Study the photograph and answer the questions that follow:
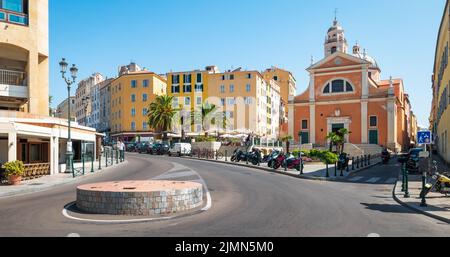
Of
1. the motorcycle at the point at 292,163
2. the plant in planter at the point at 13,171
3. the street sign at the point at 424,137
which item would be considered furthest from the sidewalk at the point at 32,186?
the street sign at the point at 424,137

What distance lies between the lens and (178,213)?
9945mm

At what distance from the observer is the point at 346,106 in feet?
177

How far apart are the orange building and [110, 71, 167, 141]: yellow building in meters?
30.0

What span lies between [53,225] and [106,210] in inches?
61.1

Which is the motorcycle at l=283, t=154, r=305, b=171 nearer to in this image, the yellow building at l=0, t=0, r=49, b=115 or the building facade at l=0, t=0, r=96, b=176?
the building facade at l=0, t=0, r=96, b=176

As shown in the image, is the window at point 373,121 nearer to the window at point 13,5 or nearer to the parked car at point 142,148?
the parked car at point 142,148

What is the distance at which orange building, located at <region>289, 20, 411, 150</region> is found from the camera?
5134 centimetres

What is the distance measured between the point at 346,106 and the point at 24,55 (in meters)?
42.1

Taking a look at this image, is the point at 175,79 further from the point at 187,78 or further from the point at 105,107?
the point at 105,107

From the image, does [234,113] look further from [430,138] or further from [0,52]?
[430,138]

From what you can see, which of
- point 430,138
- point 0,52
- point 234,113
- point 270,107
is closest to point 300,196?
point 430,138

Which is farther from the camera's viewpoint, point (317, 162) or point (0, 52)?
point (317, 162)

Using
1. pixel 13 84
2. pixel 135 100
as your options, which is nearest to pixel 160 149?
pixel 13 84
